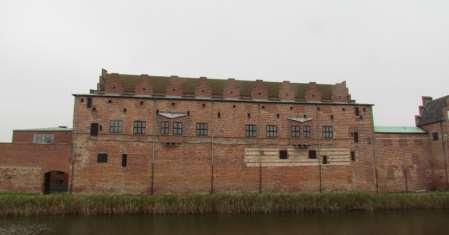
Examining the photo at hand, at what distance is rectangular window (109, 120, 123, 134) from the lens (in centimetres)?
2575

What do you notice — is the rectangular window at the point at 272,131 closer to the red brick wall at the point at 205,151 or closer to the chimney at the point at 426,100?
the red brick wall at the point at 205,151

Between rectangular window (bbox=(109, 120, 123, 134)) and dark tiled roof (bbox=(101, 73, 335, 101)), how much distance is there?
2.68m

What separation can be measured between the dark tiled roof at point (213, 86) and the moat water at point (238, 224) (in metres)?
11.2

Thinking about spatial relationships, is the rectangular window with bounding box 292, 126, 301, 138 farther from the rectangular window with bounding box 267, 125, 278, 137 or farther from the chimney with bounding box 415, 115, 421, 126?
the chimney with bounding box 415, 115, 421, 126

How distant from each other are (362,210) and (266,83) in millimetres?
12831

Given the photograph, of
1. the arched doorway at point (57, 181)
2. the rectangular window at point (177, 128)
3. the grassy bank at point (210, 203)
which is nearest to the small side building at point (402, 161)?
the grassy bank at point (210, 203)

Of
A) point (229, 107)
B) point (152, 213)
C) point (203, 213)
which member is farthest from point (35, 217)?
point (229, 107)

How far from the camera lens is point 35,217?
1884 centimetres

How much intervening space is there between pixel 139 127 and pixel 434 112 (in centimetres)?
2438

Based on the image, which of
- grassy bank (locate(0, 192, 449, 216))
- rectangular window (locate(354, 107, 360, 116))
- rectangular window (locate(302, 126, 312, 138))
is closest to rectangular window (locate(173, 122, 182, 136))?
grassy bank (locate(0, 192, 449, 216))

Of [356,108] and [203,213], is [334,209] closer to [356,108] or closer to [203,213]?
[203,213]

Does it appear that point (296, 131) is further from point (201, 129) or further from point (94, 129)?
point (94, 129)

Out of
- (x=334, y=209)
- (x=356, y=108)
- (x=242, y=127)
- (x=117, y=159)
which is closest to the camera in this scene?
(x=334, y=209)

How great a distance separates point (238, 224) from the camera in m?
17.4
